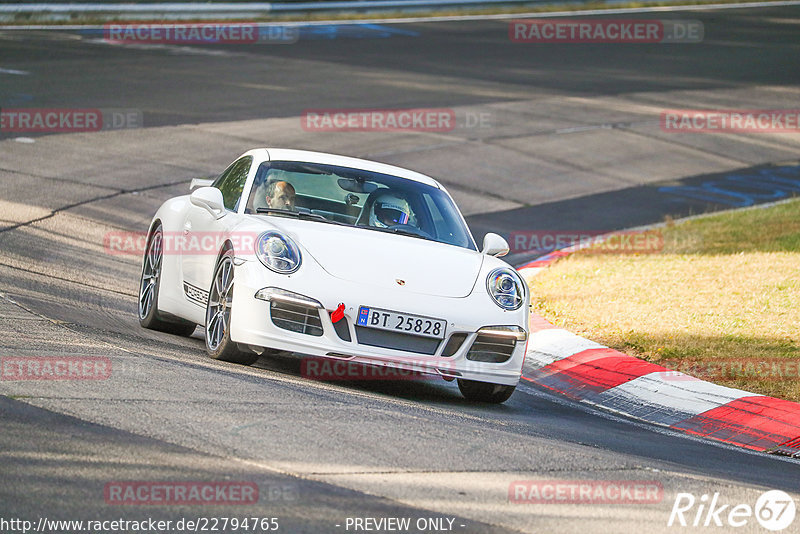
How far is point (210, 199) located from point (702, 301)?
4.78 m

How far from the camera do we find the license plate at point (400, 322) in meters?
6.96

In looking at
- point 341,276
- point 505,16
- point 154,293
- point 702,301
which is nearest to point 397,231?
point 341,276

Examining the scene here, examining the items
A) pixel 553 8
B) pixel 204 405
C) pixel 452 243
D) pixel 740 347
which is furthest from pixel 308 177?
pixel 553 8

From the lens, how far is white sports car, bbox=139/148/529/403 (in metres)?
6.98

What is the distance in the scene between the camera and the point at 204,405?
5758 millimetres

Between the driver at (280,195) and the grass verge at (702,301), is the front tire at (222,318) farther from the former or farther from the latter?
the grass verge at (702,301)
